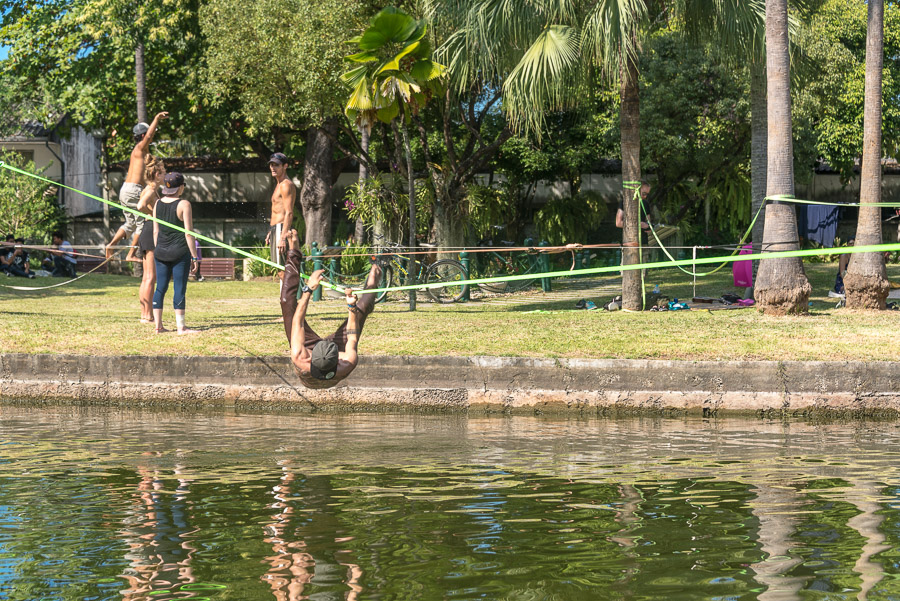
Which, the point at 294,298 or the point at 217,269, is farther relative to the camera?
the point at 217,269

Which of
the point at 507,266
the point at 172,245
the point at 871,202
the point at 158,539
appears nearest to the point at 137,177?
the point at 172,245

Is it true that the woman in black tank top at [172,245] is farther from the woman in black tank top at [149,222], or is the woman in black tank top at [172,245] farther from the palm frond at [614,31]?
the palm frond at [614,31]

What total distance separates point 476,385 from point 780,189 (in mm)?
5537

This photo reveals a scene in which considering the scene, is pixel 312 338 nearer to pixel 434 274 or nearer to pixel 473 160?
pixel 434 274

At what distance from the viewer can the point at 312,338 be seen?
29.0 ft

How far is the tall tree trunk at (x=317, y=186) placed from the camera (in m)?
27.0

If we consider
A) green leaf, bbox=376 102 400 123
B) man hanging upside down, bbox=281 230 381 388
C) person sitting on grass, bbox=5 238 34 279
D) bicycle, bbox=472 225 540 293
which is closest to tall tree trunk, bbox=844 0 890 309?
bicycle, bbox=472 225 540 293

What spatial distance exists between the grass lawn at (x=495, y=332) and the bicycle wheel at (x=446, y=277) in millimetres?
1263

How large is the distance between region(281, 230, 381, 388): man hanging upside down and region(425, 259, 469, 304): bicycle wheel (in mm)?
9932

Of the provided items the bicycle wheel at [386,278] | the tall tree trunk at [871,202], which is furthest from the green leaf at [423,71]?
the tall tree trunk at [871,202]

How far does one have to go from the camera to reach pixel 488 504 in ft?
23.9

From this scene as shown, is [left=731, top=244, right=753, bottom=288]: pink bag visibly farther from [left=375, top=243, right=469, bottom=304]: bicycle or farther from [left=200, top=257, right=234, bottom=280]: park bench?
[left=200, top=257, right=234, bottom=280]: park bench

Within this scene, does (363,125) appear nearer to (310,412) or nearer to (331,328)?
(331,328)

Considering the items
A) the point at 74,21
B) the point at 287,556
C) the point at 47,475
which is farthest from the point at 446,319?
the point at 74,21
